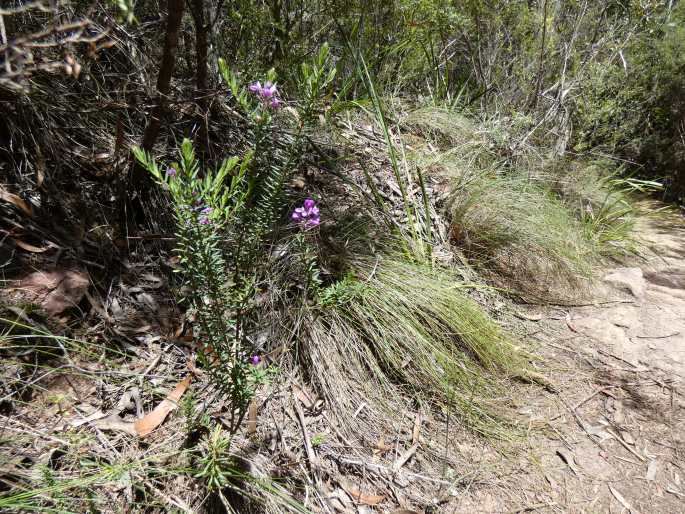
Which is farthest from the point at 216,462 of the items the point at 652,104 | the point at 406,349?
the point at 652,104

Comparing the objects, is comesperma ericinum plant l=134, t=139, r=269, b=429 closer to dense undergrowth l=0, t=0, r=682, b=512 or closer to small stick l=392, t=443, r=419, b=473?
dense undergrowth l=0, t=0, r=682, b=512

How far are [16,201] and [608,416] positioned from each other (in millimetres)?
2863

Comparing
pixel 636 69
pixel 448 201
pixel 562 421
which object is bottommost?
pixel 562 421

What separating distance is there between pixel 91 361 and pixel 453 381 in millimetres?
1552

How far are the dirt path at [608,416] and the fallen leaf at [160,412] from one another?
3.87ft

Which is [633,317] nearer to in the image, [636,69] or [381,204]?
[381,204]

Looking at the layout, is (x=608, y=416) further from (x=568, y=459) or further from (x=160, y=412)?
(x=160, y=412)

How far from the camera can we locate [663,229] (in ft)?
15.4

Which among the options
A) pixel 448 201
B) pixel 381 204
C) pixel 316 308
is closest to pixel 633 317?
pixel 448 201

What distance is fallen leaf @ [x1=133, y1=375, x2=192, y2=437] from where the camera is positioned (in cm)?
158

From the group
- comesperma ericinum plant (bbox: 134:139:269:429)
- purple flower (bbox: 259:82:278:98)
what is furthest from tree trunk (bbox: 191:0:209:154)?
comesperma ericinum plant (bbox: 134:139:269:429)

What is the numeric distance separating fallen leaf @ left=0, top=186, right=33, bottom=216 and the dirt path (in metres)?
2.08

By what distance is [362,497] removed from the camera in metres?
1.68

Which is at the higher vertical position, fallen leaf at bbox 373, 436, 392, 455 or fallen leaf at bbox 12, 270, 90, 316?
fallen leaf at bbox 12, 270, 90, 316
